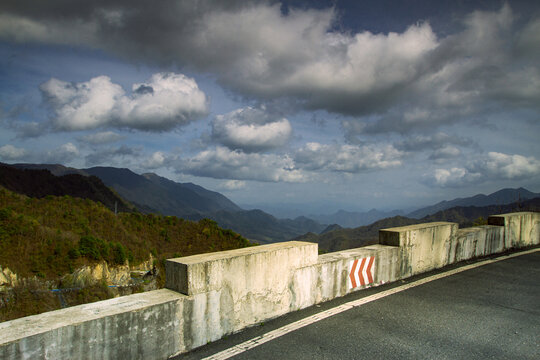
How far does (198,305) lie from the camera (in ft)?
14.4

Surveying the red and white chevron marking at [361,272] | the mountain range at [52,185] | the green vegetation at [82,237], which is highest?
the mountain range at [52,185]

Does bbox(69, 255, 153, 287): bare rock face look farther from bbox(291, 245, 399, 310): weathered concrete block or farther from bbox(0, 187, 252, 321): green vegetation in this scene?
bbox(291, 245, 399, 310): weathered concrete block

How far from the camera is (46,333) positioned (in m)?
3.26

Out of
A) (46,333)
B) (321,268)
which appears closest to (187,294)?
(46,333)

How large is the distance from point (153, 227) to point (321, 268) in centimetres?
9067

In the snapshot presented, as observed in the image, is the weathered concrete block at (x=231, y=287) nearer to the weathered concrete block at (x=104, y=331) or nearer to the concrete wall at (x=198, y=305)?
the concrete wall at (x=198, y=305)

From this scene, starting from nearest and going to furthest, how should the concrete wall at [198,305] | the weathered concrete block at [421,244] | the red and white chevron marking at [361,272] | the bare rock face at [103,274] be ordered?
the concrete wall at [198,305]
the red and white chevron marking at [361,272]
the weathered concrete block at [421,244]
the bare rock face at [103,274]

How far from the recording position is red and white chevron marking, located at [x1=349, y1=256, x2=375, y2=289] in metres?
6.58

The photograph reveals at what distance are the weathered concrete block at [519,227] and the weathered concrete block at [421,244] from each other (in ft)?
9.52

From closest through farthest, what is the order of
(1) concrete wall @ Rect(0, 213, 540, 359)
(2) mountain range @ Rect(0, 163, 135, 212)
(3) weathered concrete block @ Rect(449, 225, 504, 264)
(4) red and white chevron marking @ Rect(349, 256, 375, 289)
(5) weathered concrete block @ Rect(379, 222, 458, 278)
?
1. (1) concrete wall @ Rect(0, 213, 540, 359)
2. (4) red and white chevron marking @ Rect(349, 256, 375, 289)
3. (5) weathered concrete block @ Rect(379, 222, 458, 278)
4. (3) weathered concrete block @ Rect(449, 225, 504, 264)
5. (2) mountain range @ Rect(0, 163, 135, 212)

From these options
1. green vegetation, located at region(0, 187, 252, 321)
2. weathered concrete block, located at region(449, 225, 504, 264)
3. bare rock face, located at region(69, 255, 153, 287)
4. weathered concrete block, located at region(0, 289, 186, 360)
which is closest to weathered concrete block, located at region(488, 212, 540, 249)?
weathered concrete block, located at region(449, 225, 504, 264)

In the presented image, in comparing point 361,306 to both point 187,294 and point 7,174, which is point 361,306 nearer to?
point 187,294

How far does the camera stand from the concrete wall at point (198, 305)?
11.2 ft

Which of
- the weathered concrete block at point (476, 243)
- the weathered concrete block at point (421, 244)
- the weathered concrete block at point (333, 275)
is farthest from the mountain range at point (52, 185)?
the weathered concrete block at point (333, 275)
